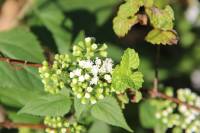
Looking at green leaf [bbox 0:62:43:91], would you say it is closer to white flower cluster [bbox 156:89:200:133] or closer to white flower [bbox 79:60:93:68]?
white flower [bbox 79:60:93:68]

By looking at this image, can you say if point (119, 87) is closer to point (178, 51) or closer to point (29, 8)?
point (29, 8)

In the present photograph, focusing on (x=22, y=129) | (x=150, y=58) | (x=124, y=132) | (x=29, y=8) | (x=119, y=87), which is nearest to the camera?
(x=119, y=87)

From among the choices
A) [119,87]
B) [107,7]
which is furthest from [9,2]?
[119,87]

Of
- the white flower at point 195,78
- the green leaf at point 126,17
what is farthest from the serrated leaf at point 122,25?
the white flower at point 195,78

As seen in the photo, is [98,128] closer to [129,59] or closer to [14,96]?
[14,96]

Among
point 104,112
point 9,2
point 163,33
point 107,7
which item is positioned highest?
point 9,2

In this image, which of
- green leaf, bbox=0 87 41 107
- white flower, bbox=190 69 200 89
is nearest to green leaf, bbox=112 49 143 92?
green leaf, bbox=0 87 41 107
